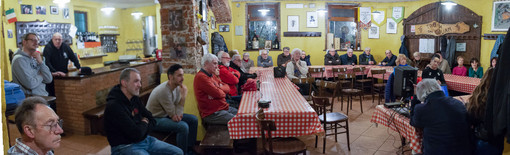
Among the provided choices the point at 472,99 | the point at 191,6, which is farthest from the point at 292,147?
the point at 191,6

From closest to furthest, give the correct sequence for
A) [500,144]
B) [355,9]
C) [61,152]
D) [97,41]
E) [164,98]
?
[500,144]
[164,98]
[61,152]
[97,41]
[355,9]

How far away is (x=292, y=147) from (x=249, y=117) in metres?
0.56

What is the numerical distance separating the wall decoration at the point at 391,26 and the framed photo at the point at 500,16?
3006 millimetres

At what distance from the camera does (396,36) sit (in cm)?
1158

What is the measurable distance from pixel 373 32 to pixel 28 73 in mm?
10112

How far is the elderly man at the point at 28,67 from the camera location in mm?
4625

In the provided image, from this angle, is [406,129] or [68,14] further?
[68,14]

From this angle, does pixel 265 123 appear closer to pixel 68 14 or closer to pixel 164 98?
pixel 164 98

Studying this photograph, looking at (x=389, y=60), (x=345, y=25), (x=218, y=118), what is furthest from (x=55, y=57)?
(x=345, y=25)

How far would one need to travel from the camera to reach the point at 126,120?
303 centimetres

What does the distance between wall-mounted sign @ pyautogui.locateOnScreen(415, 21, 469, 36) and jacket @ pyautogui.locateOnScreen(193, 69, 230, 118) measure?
7940 millimetres

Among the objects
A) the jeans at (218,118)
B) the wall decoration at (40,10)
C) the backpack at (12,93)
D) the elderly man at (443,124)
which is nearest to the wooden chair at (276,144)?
the jeans at (218,118)

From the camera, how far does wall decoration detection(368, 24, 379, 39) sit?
1184cm

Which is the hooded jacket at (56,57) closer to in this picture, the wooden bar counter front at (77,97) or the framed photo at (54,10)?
the wooden bar counter front at (77,97)
